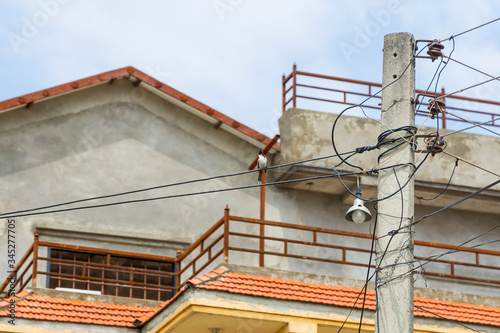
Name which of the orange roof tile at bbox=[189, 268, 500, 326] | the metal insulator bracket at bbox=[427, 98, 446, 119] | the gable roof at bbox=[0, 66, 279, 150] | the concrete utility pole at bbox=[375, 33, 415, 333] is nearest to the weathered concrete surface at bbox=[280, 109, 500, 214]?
the gable roof at bbox=[0, 66, 279, 150]

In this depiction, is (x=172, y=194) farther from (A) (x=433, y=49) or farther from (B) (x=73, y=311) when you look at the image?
(A) (x=433, y=49)

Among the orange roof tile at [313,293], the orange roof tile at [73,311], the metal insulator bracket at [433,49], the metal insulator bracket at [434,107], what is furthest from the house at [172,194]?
the metal insulator bracket at [433,49]

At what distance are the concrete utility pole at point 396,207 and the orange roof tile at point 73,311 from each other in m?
7.05

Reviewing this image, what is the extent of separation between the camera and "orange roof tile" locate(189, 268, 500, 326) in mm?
17250

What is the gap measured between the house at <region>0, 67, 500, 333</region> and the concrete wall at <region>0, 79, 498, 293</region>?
0.08 ft

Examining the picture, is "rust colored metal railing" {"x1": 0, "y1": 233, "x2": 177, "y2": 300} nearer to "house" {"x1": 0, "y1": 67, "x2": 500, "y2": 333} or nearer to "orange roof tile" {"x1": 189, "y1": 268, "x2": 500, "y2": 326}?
"house" {"x1": 0, "y1": 67, "x2": 500, "y2": 333}

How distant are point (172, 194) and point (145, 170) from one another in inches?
28.9

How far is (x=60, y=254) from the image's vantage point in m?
20.8

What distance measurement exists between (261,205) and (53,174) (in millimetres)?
4043

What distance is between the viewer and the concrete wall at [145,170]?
21062 mm

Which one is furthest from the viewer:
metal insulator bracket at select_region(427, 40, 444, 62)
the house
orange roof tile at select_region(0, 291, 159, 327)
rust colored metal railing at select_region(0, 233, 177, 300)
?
the house

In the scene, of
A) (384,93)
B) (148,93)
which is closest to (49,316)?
(148,93)

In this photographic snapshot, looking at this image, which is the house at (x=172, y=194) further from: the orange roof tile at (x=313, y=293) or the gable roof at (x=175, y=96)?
the orange roof tile at (x=313, y=293)

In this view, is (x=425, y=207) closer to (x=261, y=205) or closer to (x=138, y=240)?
(x=261, y=205)
